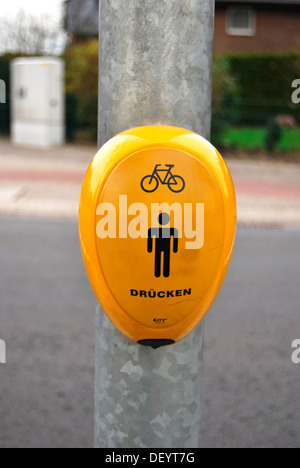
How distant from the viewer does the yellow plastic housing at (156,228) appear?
5.43 feet

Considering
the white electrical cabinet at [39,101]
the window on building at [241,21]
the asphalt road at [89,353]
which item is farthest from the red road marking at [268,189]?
the window on building at [241,21]

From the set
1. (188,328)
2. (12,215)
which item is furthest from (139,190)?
(12,215)

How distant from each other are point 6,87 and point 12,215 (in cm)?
1040

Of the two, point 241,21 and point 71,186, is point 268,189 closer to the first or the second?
point 71,186

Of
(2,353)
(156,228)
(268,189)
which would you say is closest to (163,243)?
(156,228)

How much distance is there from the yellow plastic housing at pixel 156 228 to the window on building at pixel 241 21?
2688 cm

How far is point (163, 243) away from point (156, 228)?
0.15ft

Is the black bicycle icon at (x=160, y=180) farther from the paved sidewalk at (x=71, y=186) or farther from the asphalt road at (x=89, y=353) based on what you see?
the paved sidewalk at (x=71, y=186)

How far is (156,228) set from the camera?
5.42 ft

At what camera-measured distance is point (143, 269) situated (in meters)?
1.70

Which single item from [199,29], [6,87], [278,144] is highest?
[199,29]

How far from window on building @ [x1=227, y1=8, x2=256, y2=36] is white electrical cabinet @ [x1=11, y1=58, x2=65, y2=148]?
13.4 metres
